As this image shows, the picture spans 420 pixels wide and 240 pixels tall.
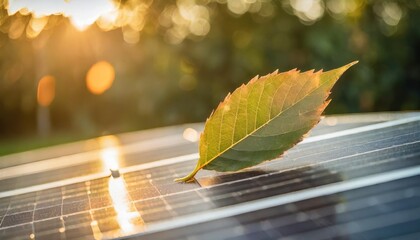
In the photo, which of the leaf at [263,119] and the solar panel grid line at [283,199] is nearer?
the solar panel grid line at [283,199]

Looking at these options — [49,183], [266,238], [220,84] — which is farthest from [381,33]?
[266,238]

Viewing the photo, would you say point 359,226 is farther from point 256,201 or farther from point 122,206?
point 122,206

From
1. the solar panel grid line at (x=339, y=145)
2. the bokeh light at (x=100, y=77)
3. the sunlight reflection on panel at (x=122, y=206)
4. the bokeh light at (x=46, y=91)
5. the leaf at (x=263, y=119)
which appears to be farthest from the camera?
the bokeh light at (x=46, y=91)

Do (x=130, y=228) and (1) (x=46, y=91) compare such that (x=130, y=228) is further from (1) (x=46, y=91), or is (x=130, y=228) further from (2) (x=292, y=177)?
(1) (x=46, y=91)

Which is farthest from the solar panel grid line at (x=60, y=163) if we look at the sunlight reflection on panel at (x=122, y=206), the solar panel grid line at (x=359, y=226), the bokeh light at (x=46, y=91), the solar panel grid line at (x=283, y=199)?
the bokeh light at (x=46, y=91)

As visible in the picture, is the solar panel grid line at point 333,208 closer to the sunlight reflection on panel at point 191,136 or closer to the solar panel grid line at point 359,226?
the solar panel grid line at point 359,226

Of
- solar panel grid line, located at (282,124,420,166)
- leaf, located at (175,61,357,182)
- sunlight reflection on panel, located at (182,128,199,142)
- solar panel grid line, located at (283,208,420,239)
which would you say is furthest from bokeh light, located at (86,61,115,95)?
solar panel grid line, located at (283,208,420,239)

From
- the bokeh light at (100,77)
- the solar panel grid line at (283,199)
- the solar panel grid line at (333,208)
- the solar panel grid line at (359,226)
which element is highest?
the bokeh light at (100,77)
